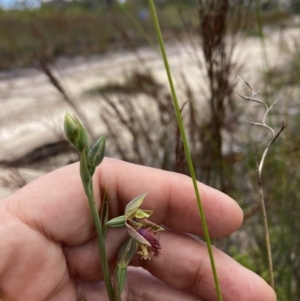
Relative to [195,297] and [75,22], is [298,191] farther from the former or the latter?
[75,22]

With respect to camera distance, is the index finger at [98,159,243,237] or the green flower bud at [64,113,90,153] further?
the index finger at [98,159,243,237]

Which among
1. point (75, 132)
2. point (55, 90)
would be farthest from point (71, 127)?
point (55, 90)

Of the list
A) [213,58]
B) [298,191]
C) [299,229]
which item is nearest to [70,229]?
[213,58]

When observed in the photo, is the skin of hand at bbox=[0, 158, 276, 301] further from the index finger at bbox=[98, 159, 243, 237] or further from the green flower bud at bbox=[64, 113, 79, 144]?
the green flower bud at bbox=[64, 113, 79, 144]

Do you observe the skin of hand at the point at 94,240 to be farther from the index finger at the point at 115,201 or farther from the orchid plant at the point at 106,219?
the orchid plant at the point at 106,219

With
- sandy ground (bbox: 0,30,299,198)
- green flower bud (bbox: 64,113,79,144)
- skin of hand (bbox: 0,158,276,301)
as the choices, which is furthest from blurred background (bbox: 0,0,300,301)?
green flower bud (bbox: 64,113,79,144)

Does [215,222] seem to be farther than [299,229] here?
No
